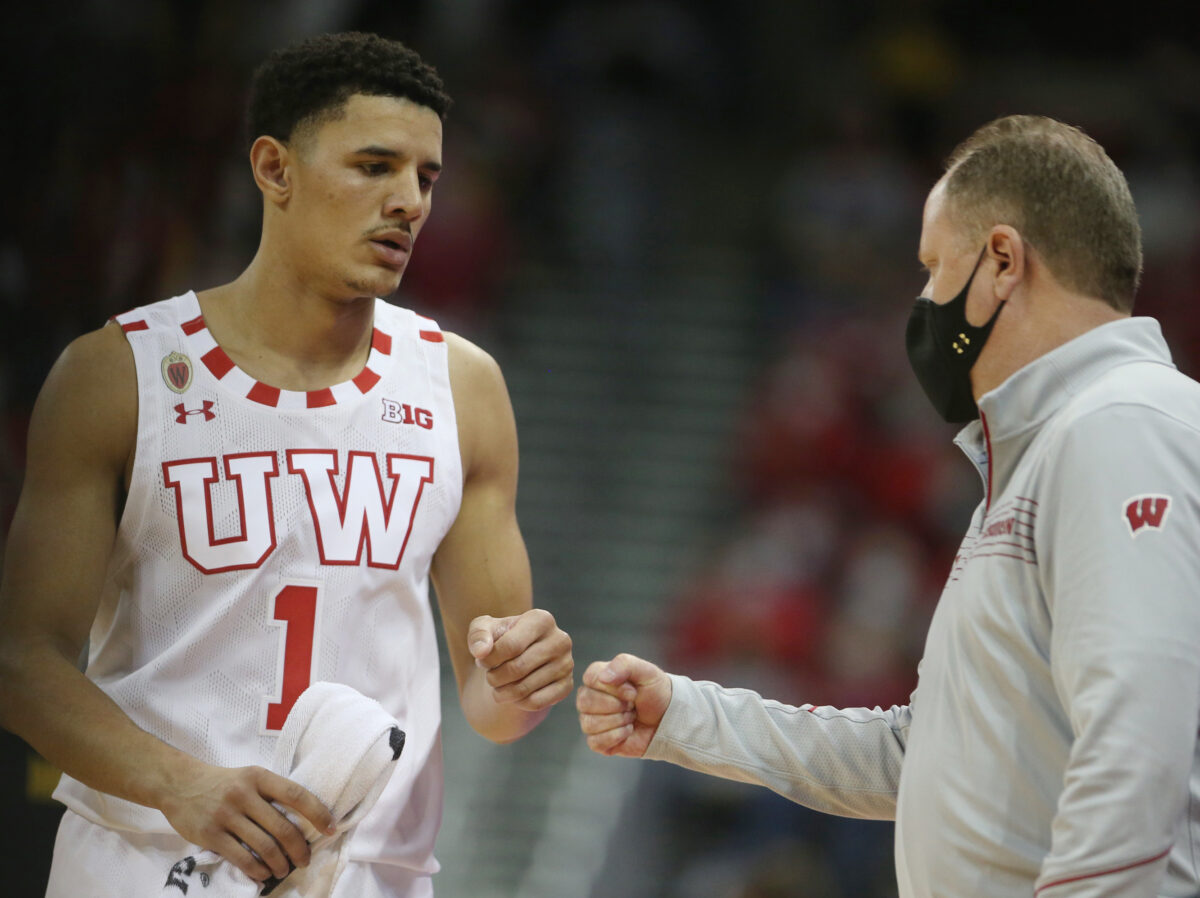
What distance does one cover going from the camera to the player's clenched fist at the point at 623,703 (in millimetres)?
2307

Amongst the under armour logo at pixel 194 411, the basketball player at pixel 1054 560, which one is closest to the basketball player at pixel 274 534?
the under armour logo at pixel 194 411

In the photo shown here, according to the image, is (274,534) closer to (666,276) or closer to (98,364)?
(98,364)

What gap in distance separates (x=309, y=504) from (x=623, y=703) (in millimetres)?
643

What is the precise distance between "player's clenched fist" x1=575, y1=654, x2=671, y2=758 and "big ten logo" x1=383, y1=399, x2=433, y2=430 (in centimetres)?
54

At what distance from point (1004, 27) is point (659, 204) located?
8.20ft

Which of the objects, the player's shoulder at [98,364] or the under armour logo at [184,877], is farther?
the player's shoulder at [98,364]

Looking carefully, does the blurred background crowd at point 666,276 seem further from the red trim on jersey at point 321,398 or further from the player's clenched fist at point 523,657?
the player's clenched fist at point 523,657

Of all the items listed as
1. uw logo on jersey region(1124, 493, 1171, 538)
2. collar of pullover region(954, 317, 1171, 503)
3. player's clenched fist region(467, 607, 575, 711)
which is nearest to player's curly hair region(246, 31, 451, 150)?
player's clenched fist region(467, 607, 575, 711)

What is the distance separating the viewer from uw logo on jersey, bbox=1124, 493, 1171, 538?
5.36ft

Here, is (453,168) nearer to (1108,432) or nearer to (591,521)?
(591,521)

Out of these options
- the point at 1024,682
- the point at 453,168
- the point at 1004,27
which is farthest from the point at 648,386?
the point at 1024,682

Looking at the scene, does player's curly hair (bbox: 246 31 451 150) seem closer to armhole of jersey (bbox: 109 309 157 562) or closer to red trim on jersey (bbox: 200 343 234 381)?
red trim on jersey (bbox: 200 343 234 381)

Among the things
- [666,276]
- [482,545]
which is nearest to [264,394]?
[482,545]

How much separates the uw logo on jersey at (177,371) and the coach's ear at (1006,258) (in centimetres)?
134
